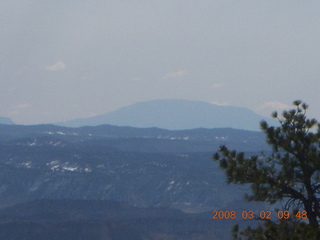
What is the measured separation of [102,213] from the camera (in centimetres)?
9306

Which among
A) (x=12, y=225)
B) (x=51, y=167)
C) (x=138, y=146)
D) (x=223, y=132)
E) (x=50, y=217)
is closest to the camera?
(x=12, y=225)

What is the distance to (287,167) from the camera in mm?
20297

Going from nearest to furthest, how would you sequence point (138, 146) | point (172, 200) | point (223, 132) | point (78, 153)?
point (172, 200), point (78, 153), point (138, 146), point (223, 132)

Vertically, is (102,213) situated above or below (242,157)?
below

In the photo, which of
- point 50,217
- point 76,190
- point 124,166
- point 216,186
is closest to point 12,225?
point 50,217

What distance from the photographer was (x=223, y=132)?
655 feet

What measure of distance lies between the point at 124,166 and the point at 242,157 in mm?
113839

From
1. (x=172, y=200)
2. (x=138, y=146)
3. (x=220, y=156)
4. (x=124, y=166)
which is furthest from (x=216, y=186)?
(x=220, y=156)

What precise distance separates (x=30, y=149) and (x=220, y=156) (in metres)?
122

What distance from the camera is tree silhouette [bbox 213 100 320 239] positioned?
65.6 ft

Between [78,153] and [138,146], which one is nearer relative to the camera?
[78,153]

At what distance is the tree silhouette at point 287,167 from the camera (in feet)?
65.6

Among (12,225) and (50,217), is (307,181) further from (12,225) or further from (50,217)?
(50,217)

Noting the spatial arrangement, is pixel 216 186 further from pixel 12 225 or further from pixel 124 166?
pixel 12 225
